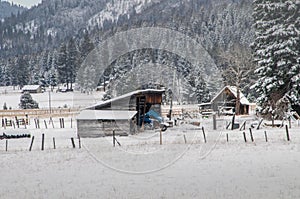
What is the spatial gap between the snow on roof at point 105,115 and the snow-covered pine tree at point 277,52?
13127mm

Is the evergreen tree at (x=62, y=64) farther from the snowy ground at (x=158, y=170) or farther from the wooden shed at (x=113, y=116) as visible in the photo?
the snowy ground at (x=158, y=170)

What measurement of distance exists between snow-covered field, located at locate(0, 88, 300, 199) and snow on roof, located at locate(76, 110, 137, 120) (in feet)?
20.2

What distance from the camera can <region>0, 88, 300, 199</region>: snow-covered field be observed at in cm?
1388

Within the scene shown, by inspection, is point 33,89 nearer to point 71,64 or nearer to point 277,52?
point 71,64

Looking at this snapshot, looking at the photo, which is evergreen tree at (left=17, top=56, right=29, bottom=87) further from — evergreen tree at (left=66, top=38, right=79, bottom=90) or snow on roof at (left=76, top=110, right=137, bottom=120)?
snow on roof at (left=76, top=110, right=137, bottom=120)

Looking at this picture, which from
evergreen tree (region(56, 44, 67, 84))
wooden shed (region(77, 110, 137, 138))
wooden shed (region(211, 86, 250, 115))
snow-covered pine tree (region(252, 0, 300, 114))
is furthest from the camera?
evergreen tree (region(56, 44, 67, 84))

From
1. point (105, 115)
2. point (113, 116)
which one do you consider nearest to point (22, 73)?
point (105, 115)

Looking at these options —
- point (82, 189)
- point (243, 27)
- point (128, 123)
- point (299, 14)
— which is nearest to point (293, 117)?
point (299, 14)

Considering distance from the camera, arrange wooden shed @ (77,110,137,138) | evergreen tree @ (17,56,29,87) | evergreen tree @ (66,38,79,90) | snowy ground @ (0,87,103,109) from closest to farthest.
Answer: wooden shed @ (77,110,137,138) < snowy ground @ (0,87,103,109) < evergreen tree @ (66,38,79,90) < evergreen tree @ (17,56,29,87)

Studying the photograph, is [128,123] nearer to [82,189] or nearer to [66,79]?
[82,189]

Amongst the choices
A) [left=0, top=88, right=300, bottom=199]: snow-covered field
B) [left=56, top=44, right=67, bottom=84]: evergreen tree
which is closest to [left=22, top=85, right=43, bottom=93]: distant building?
[left=56, top=44, right=67, bottom=84]: evergreen tree

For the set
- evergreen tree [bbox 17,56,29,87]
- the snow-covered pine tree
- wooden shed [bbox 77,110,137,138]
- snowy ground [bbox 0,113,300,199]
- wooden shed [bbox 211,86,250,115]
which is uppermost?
evergreen tree [bbox 17,56,29,87]

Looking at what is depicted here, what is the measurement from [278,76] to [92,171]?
78.4ft

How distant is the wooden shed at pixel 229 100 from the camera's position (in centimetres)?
5500
